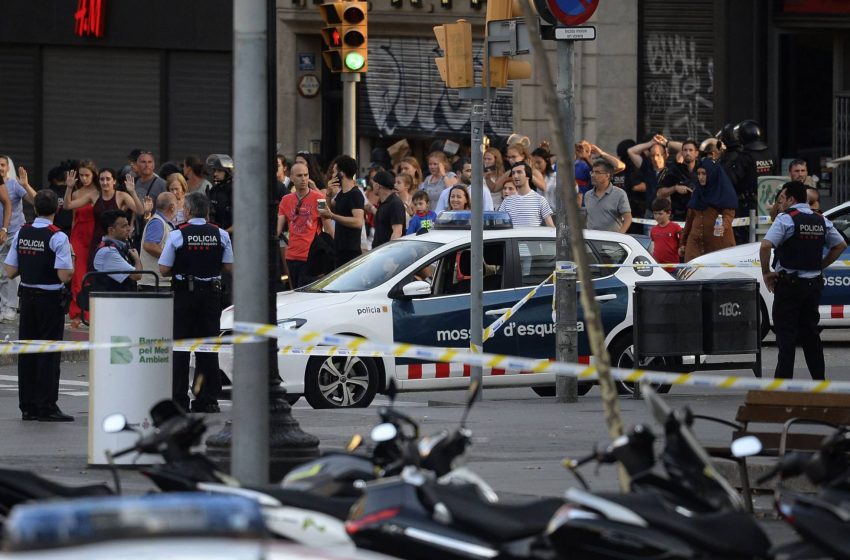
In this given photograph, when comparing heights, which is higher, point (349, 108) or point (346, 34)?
point (346, 34)

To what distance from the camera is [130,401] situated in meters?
10.6

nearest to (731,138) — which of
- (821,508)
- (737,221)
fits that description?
(737,221)

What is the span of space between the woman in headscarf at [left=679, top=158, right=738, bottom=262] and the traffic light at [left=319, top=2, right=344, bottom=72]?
4.36m

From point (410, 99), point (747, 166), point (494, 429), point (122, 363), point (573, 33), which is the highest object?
point (410, 99)

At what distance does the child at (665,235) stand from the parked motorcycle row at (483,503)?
1337 cm

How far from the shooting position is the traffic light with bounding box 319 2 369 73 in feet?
63.7

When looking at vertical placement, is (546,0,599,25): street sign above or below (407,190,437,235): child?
above

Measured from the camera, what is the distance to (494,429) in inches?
500

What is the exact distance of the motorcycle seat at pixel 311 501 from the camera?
20.1 feet

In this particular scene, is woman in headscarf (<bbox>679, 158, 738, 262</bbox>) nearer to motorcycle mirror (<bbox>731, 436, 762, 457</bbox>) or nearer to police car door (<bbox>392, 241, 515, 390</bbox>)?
police car door (<bbox>392, 241, 515, 390</bbox>)

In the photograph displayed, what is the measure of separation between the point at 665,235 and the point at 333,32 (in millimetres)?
4398

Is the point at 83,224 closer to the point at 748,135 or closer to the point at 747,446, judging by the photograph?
the point at 748,135

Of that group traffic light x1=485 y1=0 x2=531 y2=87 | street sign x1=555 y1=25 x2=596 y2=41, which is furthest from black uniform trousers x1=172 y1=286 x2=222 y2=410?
street sign x1=555 y1=25 x2=596 y2=41

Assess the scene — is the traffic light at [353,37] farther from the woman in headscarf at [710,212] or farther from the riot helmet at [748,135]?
the riot helmet at [748,135]
